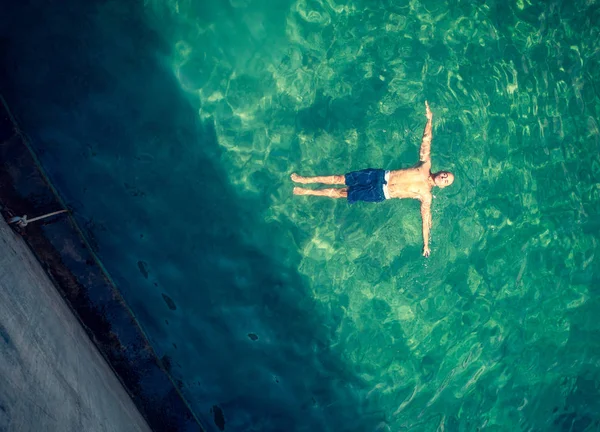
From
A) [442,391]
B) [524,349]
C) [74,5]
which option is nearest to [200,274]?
[74,5]

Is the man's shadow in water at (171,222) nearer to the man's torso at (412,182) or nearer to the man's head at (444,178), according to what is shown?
the man's torso at (412,182)

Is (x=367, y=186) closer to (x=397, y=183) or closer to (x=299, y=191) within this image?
(x=397, y=183)

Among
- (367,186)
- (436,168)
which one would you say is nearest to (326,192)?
(367,186)

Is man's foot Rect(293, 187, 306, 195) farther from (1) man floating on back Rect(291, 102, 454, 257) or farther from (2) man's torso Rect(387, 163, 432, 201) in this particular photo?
(2) man's torso Rect(387, 163, 432, 201)

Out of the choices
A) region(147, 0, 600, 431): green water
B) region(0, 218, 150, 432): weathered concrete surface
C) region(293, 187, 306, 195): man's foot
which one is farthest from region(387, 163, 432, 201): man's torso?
region(0, 218, 150, 432): weathered concrete surface

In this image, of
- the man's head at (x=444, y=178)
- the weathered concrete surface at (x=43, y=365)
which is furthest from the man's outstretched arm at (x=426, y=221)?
the weathered concrete surface at (x=43, y=365)
